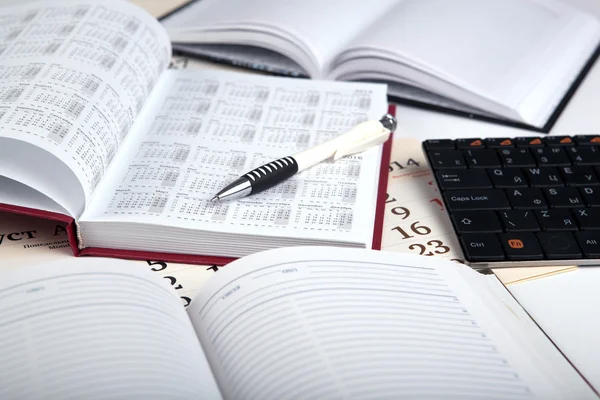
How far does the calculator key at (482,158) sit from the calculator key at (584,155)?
82 mm

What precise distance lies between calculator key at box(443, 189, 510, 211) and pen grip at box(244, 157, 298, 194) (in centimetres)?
16

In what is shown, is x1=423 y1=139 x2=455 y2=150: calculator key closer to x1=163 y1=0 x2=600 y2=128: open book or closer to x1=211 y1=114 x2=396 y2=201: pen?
x1=211 y1=114 x2=396 y2=201: pen

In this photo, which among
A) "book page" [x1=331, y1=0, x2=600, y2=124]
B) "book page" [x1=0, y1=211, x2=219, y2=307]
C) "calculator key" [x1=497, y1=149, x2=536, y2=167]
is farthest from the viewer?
"book page" [x1=331, y1=0, x2=600, y2=124]

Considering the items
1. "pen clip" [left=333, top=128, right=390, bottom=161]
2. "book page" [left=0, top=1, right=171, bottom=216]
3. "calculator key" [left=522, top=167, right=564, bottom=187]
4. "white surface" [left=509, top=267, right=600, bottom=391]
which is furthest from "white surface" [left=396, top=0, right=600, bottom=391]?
"book page" [left=0, top=1, right=171, bottom=216]

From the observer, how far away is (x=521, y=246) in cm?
68

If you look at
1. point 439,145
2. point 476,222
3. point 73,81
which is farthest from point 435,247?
point 73,81

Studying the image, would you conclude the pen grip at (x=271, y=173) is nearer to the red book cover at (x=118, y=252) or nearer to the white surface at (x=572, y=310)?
the red book cover at (x=118, y=252)

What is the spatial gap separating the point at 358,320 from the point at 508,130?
0.48 metres

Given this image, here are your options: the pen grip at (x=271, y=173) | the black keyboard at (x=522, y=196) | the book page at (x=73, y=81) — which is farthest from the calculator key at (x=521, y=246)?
the book page at (x=73, y=81)

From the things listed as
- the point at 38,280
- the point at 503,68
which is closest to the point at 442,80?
the point at 503,68

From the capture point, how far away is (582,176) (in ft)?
2.53

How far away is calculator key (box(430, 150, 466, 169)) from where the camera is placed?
0.79 metres

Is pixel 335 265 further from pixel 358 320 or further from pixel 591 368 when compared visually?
pixel 591 368

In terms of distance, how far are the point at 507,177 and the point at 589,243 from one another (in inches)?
4.6
